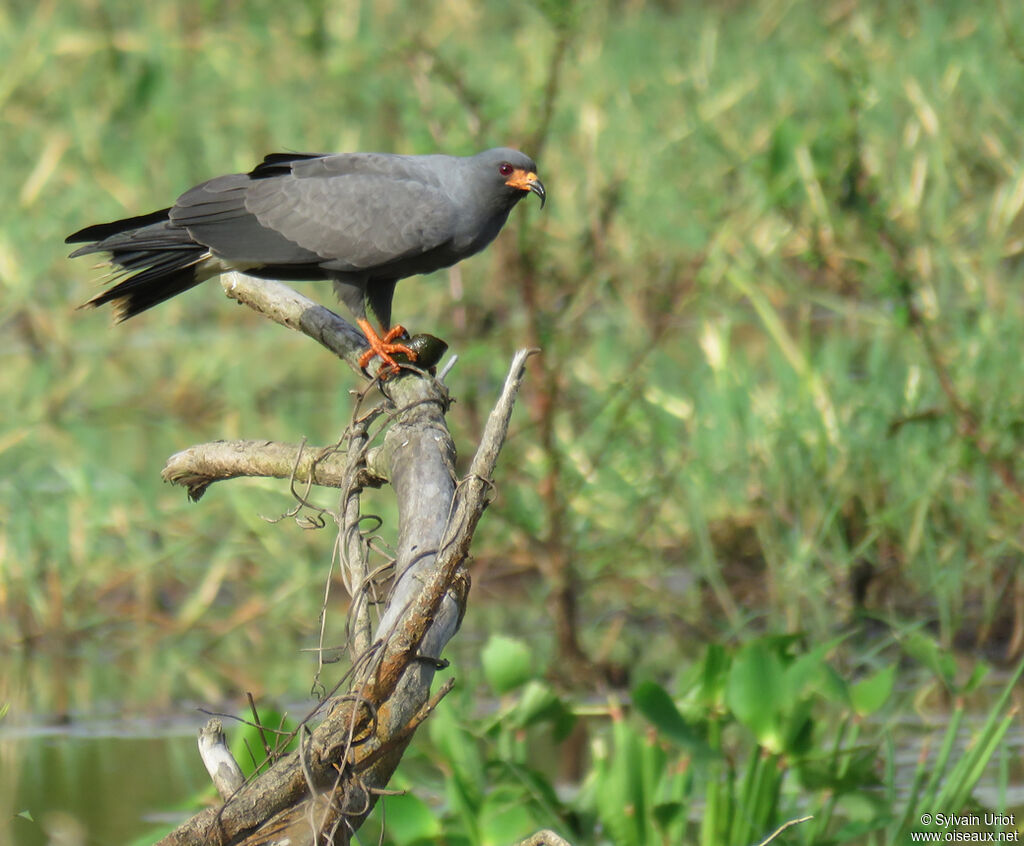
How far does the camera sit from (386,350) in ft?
10.5

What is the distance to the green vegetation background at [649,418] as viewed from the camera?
16.0ft

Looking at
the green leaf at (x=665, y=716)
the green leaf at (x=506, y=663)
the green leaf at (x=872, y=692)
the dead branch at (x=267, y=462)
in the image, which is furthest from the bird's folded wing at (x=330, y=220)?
the green leaf at (x=872, y=692)

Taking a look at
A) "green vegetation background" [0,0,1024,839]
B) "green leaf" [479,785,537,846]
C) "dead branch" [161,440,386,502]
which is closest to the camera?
"dead branch" [161,440,386,502]

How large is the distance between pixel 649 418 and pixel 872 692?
7.14 ft

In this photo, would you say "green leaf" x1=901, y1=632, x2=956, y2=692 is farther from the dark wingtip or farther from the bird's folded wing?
the dark wingtip

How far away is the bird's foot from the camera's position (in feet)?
9.90

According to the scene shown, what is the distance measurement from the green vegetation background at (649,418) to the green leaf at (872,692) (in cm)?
112

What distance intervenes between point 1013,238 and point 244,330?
4715 millimetres

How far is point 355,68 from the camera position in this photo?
9758 millimetres

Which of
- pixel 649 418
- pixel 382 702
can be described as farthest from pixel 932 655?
pixel 649 418

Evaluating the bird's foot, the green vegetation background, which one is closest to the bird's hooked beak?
the bird's foot

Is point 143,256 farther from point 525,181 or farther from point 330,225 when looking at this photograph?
point 525,181

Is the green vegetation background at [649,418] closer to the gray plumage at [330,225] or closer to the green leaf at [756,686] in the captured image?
the gray plumage at [330,225]

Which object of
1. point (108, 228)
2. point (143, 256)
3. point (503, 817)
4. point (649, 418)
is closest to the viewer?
point (503, 817)
